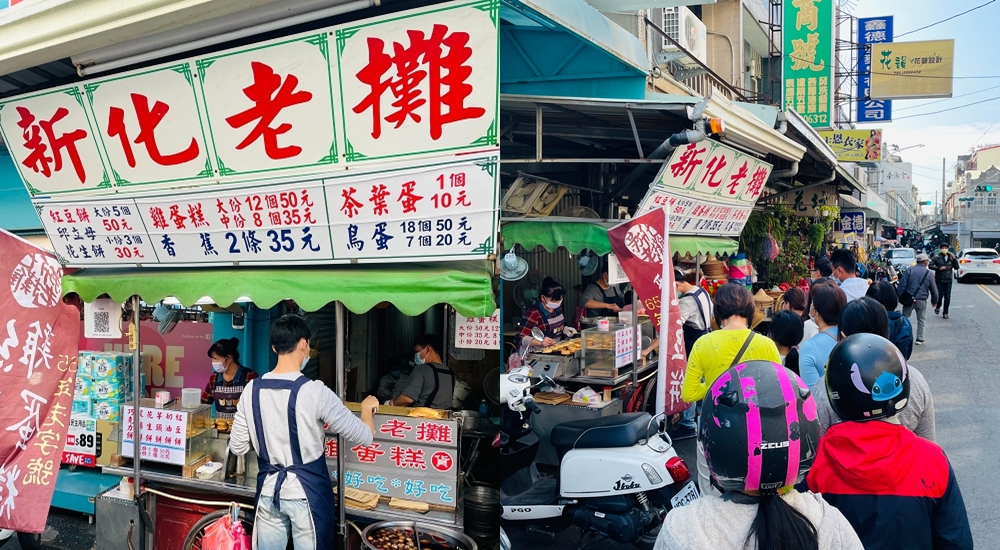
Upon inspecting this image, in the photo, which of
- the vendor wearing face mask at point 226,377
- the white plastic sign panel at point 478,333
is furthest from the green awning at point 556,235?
the vendor wearing face mask at point 226,377

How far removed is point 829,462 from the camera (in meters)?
2.85

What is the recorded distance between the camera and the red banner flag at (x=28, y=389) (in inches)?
213

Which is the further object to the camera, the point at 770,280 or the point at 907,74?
the point at 907,74

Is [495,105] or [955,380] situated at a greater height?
[495,105]

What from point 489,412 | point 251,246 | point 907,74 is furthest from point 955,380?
point 907,74

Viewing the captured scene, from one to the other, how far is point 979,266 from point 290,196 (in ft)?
118

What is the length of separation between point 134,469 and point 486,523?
3116 mm

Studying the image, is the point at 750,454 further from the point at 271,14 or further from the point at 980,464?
the point at 980,464

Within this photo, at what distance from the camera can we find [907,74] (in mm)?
21625

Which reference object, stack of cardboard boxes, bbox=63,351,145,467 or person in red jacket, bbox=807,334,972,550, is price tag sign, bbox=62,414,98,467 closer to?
stack of cardboard boxes, bbox=63,351,145,467

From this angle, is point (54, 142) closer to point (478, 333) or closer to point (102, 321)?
point (102, 321)

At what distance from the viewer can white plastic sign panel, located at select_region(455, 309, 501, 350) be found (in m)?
5.35

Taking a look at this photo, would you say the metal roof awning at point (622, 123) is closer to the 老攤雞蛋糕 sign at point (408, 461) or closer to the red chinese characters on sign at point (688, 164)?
the red chinese characters on sign at point (688, 164)

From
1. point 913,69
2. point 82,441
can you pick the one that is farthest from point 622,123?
point 913,69
